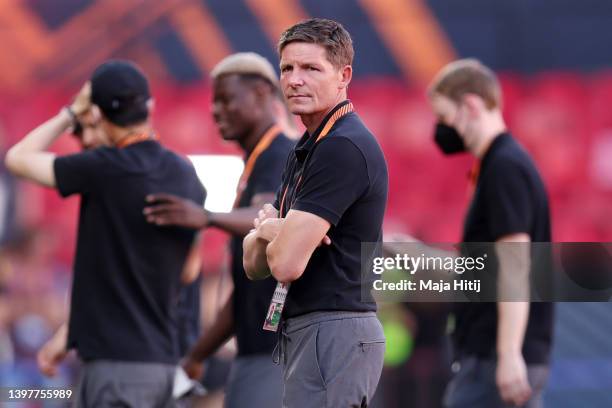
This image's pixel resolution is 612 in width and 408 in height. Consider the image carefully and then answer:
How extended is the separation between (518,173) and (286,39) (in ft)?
5.46

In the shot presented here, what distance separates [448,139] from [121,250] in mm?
1514

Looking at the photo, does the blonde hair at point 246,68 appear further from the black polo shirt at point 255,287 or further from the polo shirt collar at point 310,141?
the polo shirt collar at point 310,141

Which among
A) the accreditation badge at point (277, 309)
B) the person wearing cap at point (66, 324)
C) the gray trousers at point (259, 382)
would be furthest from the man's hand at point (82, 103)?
the accreditation badge at point (277, 309)

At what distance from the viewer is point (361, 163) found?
3.09 meters

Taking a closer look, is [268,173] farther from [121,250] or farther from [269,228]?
[269,228]

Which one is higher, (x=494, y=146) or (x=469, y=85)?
(x=469, y=85)

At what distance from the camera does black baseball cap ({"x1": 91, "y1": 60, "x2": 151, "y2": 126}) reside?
438cm

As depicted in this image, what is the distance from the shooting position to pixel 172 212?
14.0 ft

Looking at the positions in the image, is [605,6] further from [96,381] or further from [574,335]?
[96,381]

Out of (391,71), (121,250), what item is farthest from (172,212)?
(391,71)

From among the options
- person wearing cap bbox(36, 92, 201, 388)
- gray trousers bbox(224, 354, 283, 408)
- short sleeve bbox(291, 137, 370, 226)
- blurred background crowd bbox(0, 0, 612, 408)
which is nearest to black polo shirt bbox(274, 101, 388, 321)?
short sleeve bbox(291, 137, 370, 226)

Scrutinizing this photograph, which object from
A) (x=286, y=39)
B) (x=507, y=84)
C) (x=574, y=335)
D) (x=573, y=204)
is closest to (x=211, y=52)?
(x=507, y=84)

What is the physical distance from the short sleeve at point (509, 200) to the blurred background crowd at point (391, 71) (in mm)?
4851

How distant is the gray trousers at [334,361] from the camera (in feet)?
10.1
